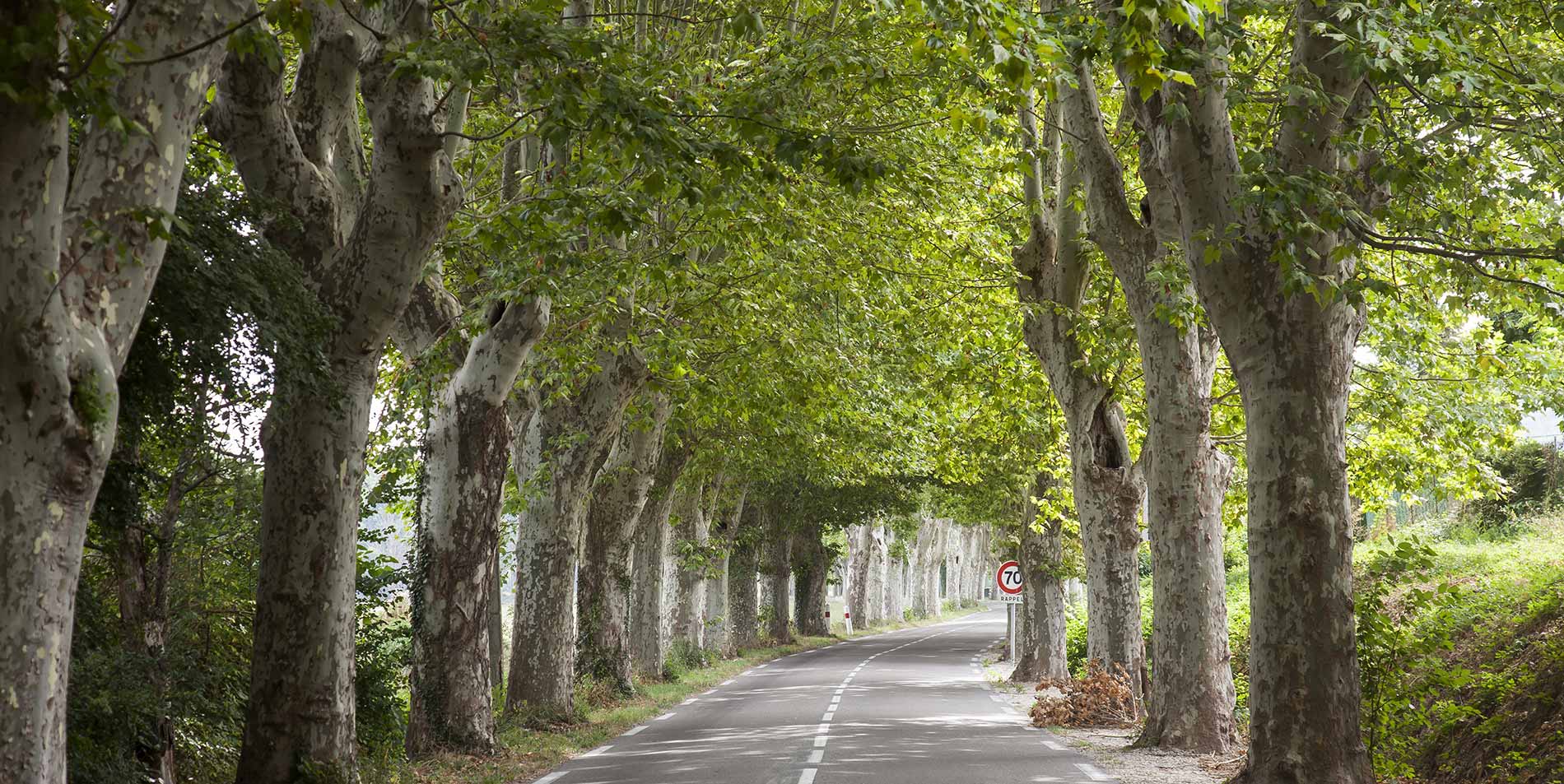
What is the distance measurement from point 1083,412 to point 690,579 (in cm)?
1765

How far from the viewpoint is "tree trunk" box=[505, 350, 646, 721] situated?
1794 centimetres

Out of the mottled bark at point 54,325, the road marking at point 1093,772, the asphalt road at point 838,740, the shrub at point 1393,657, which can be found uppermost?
the mottled bark at point 54,325

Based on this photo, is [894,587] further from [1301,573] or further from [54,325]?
[54,325]

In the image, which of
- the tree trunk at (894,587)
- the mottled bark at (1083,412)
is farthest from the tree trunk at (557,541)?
the tree trunk at (894,587)

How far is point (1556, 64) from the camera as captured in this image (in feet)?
33.5

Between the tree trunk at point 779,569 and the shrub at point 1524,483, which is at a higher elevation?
the shrub at point 1524,483

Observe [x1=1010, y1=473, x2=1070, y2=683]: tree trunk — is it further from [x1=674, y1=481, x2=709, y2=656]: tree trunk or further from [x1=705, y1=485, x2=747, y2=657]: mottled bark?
[x1=705, y1=485, x2=747, y2=657]: mottled bark

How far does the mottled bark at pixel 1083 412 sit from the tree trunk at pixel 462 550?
23.1ft

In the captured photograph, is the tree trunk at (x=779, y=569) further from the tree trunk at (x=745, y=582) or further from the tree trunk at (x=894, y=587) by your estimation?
the tree trunk at (x=894, y=587)

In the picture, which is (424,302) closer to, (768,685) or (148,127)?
(148,127)

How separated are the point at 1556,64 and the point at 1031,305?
287 inches

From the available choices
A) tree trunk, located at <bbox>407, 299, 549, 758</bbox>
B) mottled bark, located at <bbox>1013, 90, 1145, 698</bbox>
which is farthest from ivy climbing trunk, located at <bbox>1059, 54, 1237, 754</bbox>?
tree trunk, located at <bbox>407, 299, 549, 758</bbox>

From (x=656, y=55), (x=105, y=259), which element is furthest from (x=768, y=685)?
(x=105, y=259)

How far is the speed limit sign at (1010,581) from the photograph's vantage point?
28609 mm
